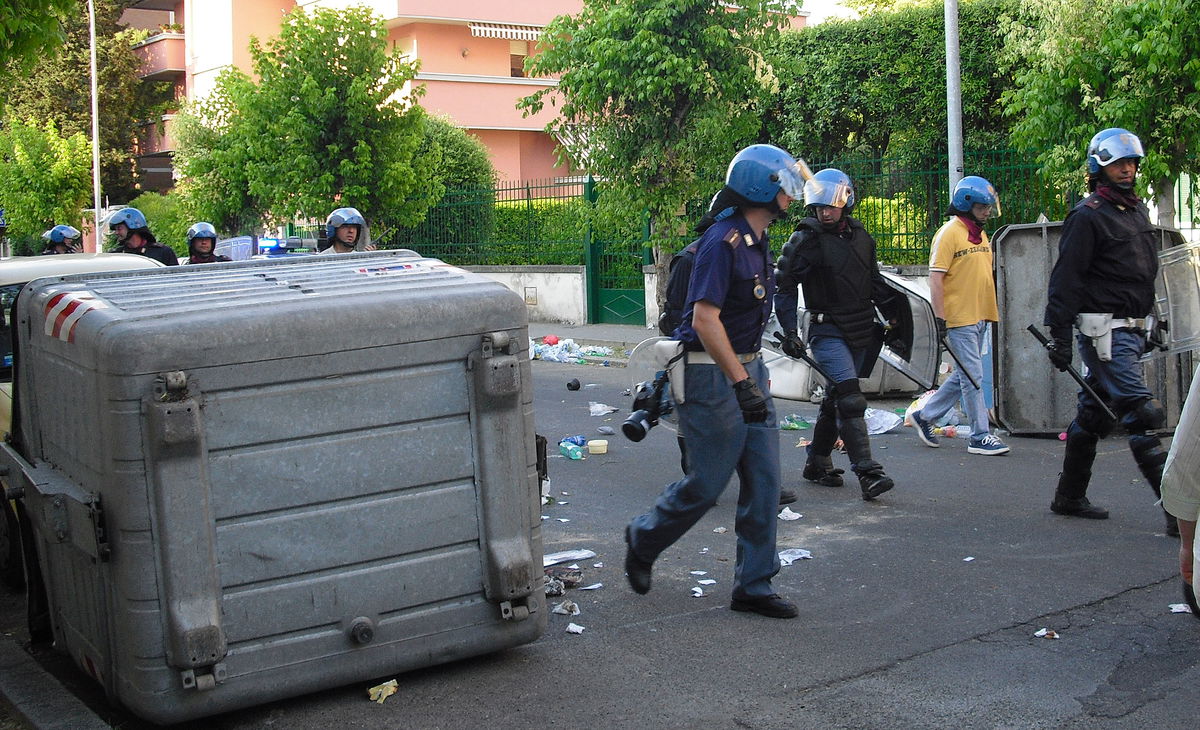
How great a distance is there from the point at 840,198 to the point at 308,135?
14.4 metres

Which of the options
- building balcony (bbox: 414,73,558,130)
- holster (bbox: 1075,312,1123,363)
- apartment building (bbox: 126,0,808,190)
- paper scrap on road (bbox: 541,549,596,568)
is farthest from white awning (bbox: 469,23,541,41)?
paper scrap on road (bbox: 541,549,596,568)

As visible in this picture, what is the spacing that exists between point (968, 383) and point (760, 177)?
3.96 metres

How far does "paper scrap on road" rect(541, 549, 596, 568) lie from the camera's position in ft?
20.6

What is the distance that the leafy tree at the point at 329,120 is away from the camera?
799 inches

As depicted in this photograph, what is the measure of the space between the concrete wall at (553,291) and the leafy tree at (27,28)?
1265 cm

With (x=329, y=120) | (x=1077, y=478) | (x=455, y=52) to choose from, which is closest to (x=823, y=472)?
(x=1077, y=478)

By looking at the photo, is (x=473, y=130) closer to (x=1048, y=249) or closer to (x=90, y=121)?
(x=90, y=121)

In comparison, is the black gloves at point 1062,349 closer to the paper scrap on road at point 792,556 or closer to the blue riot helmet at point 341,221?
the paper scrap on road at point 792,556

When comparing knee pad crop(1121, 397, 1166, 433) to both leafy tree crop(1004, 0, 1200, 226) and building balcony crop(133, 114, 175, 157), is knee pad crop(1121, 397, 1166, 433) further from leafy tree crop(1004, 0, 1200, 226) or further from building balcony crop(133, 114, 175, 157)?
building balcony crop(133, 114, 175, 157)

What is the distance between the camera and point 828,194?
7.48m

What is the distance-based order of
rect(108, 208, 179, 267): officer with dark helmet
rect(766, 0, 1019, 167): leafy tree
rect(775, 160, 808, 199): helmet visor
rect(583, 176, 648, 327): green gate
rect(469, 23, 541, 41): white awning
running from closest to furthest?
1. rect(775, 160, 808, 199): helmet visor
2. rect(108, 208, 179, 267): officer with dark helmet
3. rect(766, 0, 1019, 167): leafy tree
4. rect(583, 176, 648, 327): green gate
5. rect(469, 23, 541, 41): white awning

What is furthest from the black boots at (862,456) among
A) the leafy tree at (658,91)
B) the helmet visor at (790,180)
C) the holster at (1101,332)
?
the leafy tree at (658,91)

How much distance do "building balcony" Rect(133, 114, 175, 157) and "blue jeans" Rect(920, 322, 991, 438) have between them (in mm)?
38585

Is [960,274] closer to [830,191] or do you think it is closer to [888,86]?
[830,191]
